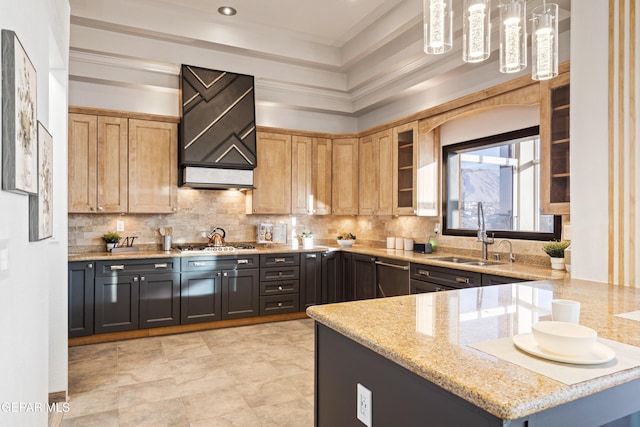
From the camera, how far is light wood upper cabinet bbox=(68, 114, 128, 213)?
436cm

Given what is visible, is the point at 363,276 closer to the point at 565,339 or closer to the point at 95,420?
the point at 95,420

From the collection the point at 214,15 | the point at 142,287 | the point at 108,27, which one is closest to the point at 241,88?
the point at 214,15

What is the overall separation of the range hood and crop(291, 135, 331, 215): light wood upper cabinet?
29.0 inches

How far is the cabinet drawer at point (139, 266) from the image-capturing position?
13.6 feet

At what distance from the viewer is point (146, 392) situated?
10.0 feet

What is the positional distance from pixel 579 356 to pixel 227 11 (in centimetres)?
436

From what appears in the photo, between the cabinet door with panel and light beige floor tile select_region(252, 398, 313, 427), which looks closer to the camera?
light beige floor tile select_region(252, 398, 313, 427)

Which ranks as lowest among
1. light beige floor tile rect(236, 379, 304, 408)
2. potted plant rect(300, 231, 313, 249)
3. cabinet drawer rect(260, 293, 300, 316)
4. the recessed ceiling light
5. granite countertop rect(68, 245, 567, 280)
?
light beige floor tile rect(236, 379, 304, 408)

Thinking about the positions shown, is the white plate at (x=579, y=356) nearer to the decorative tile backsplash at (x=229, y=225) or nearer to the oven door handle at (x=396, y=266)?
the decorative tile backsplash at (x=229, y=225)

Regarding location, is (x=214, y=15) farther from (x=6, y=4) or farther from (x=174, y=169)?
(x=6, y=4)

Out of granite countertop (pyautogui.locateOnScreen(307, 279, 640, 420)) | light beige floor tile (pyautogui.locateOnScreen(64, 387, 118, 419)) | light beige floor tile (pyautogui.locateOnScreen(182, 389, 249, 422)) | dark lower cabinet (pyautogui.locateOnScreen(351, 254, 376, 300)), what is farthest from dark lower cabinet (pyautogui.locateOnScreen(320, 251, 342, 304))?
granite countertop (pyautogui.locateOnScreen(307, 279, 640, 420))

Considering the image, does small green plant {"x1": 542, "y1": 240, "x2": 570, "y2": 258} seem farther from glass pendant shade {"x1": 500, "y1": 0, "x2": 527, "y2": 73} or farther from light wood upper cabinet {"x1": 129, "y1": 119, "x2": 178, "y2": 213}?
light wood upper cabinet {"x1": 129, "y1": 119, "x2": 178, "y2": 213}

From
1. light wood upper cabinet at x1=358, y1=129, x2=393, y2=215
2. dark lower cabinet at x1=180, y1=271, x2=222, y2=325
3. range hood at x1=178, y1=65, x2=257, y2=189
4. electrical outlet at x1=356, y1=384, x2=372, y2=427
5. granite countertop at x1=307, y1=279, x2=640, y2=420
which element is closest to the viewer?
granite countertop at x1=307, y1=279, x2=640, y2=420

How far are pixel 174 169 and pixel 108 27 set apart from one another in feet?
5.23
